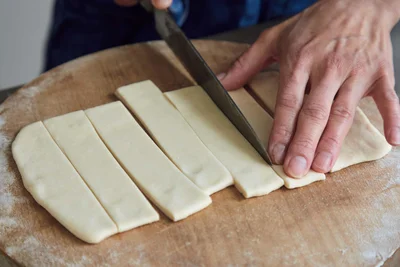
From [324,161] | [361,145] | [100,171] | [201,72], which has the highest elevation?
[100,171]

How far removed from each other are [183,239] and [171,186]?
0.52 feet

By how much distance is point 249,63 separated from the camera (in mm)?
1896

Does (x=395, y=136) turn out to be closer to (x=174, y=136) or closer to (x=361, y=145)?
(x=361, y=145)

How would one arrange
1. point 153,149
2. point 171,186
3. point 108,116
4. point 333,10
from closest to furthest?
point 171,186
point 153,149
point 108,116
point 333,10

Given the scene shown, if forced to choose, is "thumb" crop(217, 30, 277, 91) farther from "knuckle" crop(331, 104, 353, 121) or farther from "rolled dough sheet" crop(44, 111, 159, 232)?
"rolled dough sheet" crop(44, 111, 159, 232)

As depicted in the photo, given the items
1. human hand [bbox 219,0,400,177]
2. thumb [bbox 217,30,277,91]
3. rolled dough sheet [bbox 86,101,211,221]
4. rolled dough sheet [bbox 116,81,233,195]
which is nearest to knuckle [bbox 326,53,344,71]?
human hand [bbox 219,0,400,177]

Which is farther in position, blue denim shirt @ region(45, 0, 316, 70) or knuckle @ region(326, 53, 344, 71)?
blue denim shirt @ region(45, 0, 316, 70)

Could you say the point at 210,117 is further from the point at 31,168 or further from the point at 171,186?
the point at 31,168

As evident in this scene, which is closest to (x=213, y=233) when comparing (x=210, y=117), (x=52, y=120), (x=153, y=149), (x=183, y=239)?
(x=183, y=239)

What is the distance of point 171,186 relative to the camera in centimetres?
149

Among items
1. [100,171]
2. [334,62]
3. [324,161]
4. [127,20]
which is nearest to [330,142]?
[324,161]

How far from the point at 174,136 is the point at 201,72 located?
0.99ft

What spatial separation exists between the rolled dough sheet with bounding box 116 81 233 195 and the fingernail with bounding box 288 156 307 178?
0.58 ft

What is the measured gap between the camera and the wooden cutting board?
53.6 inches
